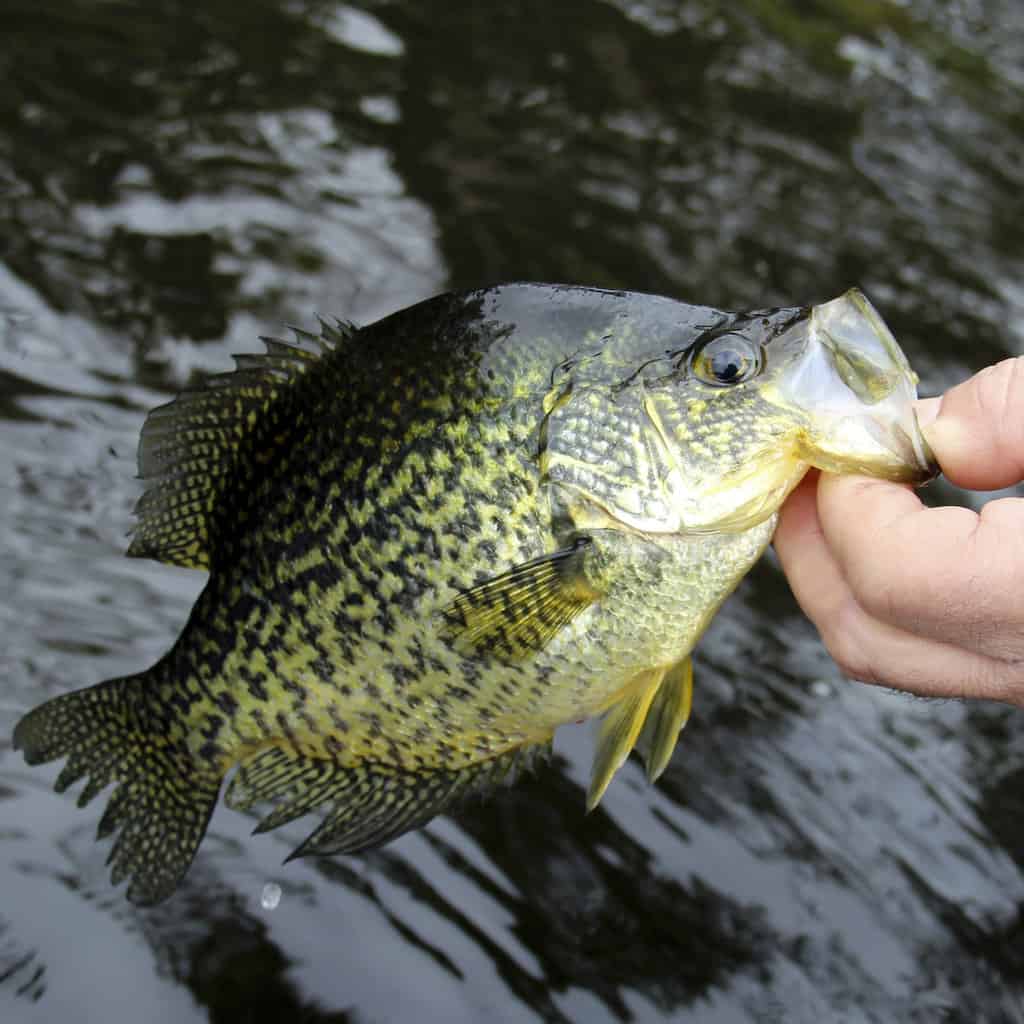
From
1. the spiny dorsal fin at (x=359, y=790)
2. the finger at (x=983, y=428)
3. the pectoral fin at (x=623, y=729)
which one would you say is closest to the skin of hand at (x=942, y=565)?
the finger at (x=983, y=428)

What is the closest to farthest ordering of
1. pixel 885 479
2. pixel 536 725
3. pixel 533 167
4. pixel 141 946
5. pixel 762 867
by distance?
pixel 885 479 < pixel 536 725 < pixel 141 946 < pixel 762 867 < pixel 533 167

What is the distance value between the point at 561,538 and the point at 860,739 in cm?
277

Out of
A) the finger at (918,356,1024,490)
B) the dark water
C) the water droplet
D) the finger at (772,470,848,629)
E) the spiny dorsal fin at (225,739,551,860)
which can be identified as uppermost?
the finger at (918,356,1024,490)

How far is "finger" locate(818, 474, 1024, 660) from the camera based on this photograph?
2797 mm

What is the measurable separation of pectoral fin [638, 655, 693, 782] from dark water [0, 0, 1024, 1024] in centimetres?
132

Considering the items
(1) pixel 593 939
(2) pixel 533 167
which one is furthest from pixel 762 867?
(2) pixel 533 167

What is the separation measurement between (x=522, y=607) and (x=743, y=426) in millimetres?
613

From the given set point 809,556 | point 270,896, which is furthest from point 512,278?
point 809,556

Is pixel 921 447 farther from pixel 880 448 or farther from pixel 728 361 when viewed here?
pixel 728 361

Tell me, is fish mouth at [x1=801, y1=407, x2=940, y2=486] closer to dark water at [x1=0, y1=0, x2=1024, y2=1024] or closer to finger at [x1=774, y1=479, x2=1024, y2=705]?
finger at [x1=774, y1=479, x2=1024, y2=705]

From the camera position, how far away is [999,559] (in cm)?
278

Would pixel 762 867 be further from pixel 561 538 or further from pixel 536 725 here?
pixel 561 538

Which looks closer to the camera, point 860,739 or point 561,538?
point 561,538

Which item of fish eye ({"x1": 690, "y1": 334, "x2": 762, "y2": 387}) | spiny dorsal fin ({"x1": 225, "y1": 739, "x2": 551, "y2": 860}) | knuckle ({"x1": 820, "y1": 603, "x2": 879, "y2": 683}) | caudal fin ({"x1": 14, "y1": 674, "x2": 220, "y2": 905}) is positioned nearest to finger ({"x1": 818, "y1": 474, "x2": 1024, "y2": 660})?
knuckle ({"x1": 820, "y1": 603, "x2": 879, "y2": 683})
